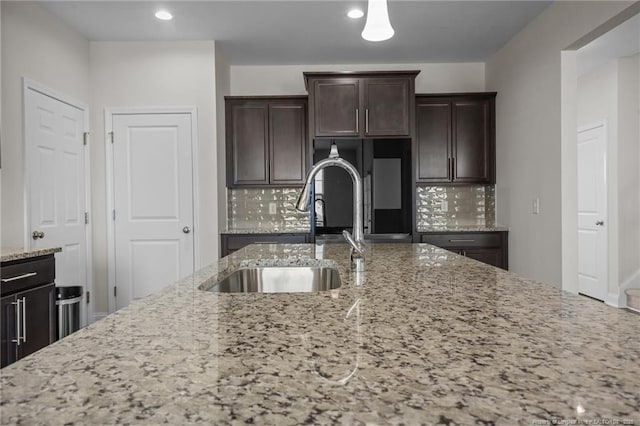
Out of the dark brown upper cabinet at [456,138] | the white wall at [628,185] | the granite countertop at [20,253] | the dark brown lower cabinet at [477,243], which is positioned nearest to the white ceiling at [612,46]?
the white wall at [628,185]

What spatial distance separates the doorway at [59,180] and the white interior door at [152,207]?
295 millimetres

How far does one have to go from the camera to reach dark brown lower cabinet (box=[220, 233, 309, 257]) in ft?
13.4

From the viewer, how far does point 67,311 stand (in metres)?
2.97

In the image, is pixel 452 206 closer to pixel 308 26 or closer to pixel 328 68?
pixel 328 68

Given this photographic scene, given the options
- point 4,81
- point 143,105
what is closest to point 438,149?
point 143,105

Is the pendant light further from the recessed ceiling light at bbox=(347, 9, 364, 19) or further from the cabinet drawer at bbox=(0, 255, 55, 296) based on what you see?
the cabinet drawer at bbox=(0, 255, 55, 296)

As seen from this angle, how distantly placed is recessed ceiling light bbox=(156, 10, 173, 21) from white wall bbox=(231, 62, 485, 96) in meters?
1.25

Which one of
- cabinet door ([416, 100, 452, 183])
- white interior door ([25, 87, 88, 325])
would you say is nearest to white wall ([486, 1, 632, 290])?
cabinet door ([416, 100, 452, 183])

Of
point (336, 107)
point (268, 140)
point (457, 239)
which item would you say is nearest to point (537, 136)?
point (457, 239)

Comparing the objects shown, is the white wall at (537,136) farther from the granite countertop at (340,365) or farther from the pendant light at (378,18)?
the granite countertop at (340,365)

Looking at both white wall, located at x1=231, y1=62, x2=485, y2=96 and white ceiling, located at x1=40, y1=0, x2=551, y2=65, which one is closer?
white ceiling, located at x1=40, y1=0, x2=551, y2=65

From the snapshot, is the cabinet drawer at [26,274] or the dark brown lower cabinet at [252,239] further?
the dark brown lower cabinet at [252,239]

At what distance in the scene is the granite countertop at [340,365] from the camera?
15.5 inches

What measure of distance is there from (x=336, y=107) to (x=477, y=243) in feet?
6.22
